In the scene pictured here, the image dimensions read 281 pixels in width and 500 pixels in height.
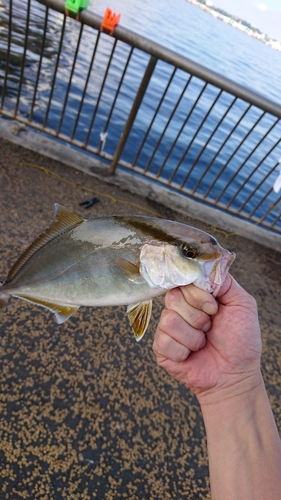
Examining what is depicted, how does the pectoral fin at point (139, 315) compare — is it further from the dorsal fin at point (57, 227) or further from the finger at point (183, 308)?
the dorsal fin at point (57, 227)

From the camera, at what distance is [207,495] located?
7.72 ft

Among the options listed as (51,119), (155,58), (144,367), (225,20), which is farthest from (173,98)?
(225,20)

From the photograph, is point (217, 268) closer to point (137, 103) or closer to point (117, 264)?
point (117, 264)

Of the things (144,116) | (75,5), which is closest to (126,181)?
(75,5)

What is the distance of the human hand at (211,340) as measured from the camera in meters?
1.88

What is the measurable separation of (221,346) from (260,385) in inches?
11.9

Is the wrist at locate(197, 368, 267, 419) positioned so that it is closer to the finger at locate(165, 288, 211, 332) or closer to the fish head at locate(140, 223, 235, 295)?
the finger at locate(165, 288, 211, 332)

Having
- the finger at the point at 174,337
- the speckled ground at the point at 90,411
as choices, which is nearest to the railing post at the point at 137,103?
the speckled ground at the point at 90,411

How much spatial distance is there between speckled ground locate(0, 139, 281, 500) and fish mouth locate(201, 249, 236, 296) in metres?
1.41

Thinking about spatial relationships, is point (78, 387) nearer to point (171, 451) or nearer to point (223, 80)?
point (171, 451)

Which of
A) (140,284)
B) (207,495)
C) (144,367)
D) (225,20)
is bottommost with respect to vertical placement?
(225,20)

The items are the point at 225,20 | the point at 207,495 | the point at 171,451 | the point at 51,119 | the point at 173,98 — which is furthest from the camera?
the point at 225,20

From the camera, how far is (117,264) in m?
1.81

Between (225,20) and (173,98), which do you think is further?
(225,20)
